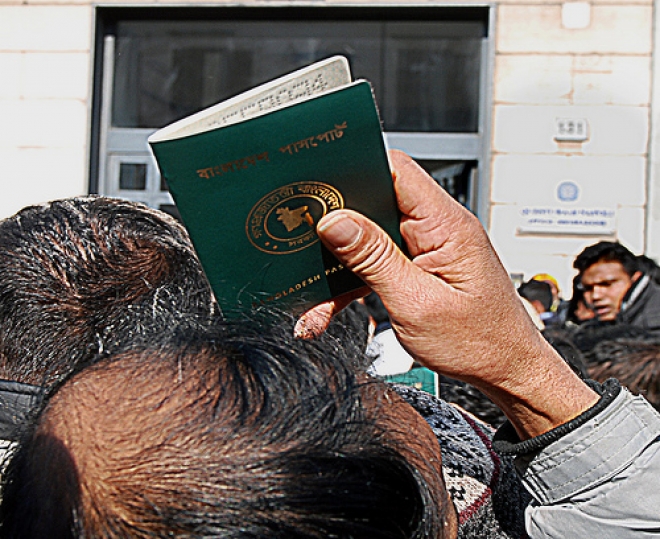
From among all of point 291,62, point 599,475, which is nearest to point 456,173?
point 291,62

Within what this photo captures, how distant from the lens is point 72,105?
7336 mm

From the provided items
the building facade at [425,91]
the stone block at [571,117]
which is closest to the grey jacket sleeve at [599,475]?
the building facade at [425,91]

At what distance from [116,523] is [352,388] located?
31 centimetres

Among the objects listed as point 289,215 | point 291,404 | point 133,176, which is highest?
point 133,176

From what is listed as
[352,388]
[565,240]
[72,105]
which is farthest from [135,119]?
[352,388]

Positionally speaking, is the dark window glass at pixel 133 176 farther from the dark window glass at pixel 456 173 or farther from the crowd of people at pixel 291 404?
the crowd of people at pixel 291 404

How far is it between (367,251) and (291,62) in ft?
22.1

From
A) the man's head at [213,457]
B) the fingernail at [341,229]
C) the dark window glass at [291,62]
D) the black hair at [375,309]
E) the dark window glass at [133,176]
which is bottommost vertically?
the black hair at [375,309]

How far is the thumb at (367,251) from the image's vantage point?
101 cm

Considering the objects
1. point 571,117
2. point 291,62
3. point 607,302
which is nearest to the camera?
point 607,302

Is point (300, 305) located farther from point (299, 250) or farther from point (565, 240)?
point (565, 240)

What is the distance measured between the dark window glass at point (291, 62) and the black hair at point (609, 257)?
2.82 m

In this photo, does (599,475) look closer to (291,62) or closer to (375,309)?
(375,309)

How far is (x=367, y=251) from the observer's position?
3.44 feet
